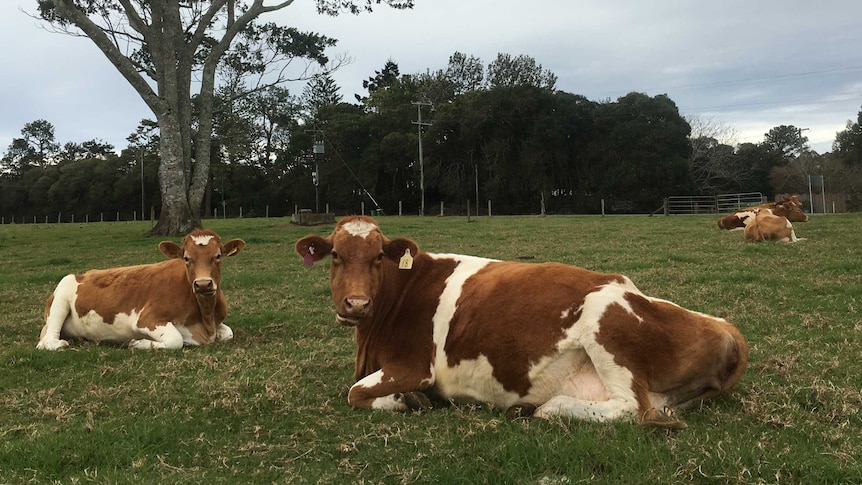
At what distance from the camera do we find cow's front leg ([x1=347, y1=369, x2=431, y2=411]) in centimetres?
423

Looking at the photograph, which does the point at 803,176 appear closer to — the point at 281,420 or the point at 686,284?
the point at 686,284

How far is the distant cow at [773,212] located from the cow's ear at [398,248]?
16204mm

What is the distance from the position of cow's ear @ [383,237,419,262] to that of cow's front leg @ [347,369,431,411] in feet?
3.15

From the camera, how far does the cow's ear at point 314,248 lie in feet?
16.0

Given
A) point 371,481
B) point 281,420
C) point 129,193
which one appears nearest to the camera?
point 371,481

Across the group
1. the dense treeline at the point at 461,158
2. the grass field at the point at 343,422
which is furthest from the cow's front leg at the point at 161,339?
the dense treeline at the point at 461,158

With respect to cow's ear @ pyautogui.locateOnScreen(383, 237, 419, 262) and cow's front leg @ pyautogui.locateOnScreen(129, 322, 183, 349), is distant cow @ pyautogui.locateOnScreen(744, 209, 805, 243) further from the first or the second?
cow's front leg @ pyautogui.locateOnScreen(129, 322, 183, 349)

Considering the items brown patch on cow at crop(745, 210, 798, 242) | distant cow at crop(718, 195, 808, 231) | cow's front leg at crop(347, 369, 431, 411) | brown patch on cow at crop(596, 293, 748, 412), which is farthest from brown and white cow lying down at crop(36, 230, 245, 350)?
distant cow at crop(718, 195, 808, 231)

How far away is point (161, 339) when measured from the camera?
662 centimetres

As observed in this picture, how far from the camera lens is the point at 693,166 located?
57406 millimetres

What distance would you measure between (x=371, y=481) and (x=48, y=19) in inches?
1042

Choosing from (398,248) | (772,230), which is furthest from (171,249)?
(772,230)

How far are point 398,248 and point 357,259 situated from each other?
444 mm

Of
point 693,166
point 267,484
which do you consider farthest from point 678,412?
point 693,166
